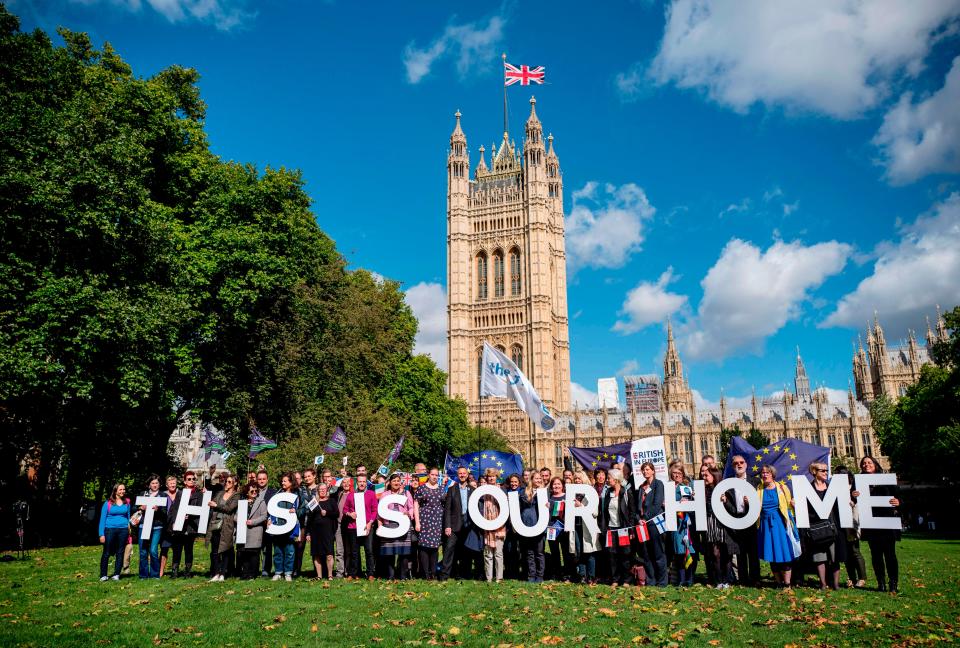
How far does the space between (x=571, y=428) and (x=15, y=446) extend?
7297 cm

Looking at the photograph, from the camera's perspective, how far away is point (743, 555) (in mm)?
10727

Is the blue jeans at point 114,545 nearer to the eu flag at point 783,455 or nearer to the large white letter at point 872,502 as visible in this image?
the eu flag at point 783,455

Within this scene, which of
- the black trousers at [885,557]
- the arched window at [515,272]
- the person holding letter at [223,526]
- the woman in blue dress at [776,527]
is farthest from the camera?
the arched window at [515,272]

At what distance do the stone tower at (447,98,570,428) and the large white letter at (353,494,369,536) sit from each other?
72.6 metres

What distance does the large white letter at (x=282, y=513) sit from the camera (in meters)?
11.4

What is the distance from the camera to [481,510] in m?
11.4

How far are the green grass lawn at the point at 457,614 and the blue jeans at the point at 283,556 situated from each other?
2.08ft

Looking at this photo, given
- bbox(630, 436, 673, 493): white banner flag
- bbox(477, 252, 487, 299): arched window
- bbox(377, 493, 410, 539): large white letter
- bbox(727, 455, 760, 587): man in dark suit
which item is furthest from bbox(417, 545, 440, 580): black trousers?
bbox(477, 252, 487, 299): arched window

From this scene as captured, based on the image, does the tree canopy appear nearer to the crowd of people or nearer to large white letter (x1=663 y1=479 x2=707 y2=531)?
the crowd of people

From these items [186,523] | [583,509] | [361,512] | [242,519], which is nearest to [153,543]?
[186,523]

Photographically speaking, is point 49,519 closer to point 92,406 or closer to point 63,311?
point 92,406

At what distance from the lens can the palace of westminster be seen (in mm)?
79375

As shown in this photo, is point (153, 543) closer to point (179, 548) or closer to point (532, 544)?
point (179, 548)

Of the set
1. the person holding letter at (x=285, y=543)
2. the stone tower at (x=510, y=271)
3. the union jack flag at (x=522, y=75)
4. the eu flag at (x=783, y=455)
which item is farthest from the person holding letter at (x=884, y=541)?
the stone tower at (x=510, y=271)
